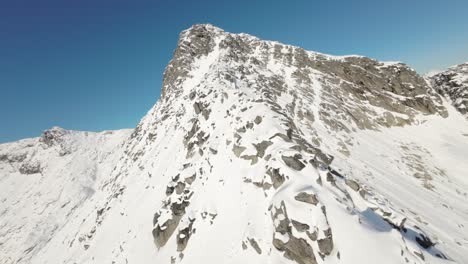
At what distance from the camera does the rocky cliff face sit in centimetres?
5619

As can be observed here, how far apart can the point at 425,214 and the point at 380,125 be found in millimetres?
26600

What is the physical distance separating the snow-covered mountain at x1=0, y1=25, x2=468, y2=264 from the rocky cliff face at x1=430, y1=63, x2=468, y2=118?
1133 mm

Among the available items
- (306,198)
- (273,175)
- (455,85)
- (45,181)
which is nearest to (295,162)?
(273,175)

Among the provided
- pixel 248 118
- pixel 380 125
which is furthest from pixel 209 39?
pixel 248 118

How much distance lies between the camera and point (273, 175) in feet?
56.8

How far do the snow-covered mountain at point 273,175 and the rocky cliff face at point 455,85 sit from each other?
1.13m

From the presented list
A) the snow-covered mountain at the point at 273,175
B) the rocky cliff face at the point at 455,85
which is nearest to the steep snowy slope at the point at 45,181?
the snow-covered mountain at the point at 273,175

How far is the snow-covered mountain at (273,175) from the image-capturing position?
14641mm

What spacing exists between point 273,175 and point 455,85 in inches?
2508

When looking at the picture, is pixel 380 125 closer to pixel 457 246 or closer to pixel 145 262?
pixel 457 246

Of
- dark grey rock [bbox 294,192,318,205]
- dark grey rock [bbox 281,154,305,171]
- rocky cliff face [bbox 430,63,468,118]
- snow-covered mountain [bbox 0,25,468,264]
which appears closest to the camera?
dark grey rock [bbox 294,192,318,205]

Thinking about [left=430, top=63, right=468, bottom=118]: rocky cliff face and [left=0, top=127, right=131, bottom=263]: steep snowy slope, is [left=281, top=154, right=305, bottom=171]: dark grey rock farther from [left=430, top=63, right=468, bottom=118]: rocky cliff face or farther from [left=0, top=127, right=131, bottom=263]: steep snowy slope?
[left=0, top=127, right=131, bottom=263]: steep snowy slope

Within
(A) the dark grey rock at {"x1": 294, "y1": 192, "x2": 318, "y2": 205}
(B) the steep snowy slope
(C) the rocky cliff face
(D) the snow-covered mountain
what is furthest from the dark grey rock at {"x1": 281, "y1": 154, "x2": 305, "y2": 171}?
(B) the steep snowy slope

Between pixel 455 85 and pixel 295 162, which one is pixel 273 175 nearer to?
pixel 295 162
